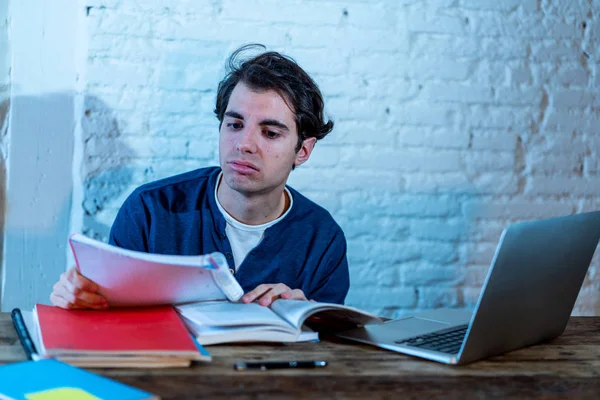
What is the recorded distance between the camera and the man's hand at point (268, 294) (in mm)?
1291

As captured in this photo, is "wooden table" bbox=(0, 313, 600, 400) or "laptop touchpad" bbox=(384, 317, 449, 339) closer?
"wooden table" bbox=(0, 313, 600, 400)

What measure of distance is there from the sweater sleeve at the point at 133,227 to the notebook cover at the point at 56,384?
887 mm

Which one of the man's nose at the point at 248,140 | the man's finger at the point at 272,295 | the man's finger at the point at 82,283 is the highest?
the man's nose at the point at 248,140

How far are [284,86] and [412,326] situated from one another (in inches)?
32.0

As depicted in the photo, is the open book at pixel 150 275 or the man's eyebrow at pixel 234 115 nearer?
the open book at pixel 150 275

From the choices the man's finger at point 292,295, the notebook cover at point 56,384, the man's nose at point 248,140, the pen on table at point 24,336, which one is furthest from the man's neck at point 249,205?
the notebook cover at point 56,384

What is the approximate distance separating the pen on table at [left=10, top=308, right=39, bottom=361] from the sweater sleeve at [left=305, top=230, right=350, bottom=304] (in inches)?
32.3

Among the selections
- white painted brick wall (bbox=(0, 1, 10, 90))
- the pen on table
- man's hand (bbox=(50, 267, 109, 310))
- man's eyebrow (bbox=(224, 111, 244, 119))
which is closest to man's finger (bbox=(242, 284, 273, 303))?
man's hand (bbox=(50, 267, 109, 310))

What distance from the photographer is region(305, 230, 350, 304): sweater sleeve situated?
184cm

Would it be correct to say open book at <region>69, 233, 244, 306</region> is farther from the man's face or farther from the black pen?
the man's face

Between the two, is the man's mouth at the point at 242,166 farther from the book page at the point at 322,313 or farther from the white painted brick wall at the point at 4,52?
the white painted brick wall at the point at 4,52

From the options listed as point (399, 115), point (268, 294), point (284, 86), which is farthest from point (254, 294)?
point (399, 115)

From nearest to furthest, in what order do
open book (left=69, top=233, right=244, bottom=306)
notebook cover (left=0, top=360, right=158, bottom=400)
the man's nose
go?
notebook cover (left=0, top=360, right=158, bottom=400) < open book (left=69, top=233, right=244, bottom=306) < the man's nose

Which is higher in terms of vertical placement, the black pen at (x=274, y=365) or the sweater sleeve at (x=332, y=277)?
the black pen at (x=274, y=365)
